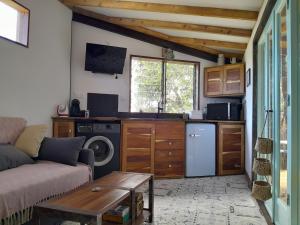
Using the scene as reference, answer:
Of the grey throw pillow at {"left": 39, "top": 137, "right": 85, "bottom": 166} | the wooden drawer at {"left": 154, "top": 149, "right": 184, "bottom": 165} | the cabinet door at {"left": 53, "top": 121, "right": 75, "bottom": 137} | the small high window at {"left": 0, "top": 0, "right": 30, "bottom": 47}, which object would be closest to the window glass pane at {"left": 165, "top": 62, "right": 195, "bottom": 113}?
the wooden drawer at {"left": 154, "top": 149, "right": 184, "bottom": 165}

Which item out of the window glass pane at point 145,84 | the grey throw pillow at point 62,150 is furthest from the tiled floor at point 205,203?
the window glass pane at point 145,84

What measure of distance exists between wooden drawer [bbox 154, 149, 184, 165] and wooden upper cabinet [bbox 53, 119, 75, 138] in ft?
4.64

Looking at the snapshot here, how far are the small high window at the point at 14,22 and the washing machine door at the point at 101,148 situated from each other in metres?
1.66

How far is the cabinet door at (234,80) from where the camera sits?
468 cm

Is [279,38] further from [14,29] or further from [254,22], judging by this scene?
[14,29]

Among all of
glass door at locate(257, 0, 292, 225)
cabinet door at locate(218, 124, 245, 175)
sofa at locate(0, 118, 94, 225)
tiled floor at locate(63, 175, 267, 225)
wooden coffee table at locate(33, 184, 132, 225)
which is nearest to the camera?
wooden coffee table at locate(33, 184, 132, 225)

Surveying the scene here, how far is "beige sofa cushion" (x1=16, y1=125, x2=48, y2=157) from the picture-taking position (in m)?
2.69

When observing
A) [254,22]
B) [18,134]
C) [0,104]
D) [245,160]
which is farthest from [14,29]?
[245,160]

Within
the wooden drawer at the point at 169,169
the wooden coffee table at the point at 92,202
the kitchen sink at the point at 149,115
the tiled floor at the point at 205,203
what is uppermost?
the kitchen sink at the point at 149,115

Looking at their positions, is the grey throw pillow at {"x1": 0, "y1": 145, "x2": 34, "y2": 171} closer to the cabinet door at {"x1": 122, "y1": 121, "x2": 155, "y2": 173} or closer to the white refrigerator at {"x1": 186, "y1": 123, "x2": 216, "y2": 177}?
the cabinet door at {"x1": 122, "y1": 121, "x2": 155, "y2": 173}

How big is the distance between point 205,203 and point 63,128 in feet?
7.63

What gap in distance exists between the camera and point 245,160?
4570 mm

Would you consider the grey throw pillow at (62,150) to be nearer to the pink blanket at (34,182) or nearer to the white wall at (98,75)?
the pink blanket at (34,182)

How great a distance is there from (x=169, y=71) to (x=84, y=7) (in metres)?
1.95
